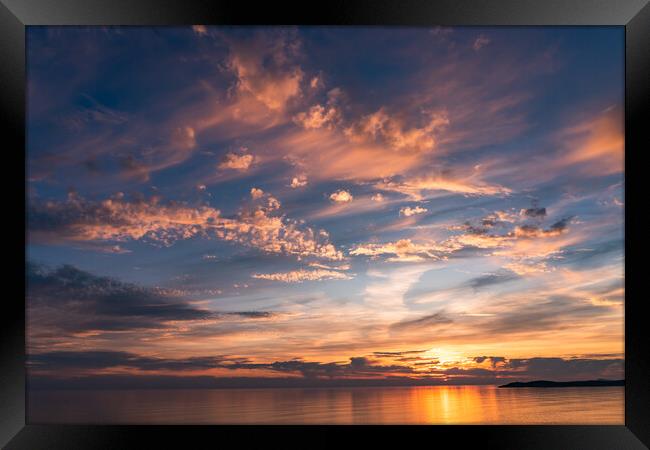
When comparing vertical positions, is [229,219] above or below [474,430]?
above

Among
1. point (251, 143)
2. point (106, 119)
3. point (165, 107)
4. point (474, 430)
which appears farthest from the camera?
point (251, 143)

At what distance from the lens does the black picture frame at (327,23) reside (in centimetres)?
278

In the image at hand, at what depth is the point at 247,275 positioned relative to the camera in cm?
555

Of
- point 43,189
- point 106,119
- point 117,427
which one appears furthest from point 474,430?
point 43,189

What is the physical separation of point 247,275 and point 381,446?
295cm

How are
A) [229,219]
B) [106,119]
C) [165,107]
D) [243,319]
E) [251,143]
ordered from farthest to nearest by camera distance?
[243,319]
[229,219]
[251,143]
[106,119]
[165,107]

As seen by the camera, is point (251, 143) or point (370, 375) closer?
point (251, 143)

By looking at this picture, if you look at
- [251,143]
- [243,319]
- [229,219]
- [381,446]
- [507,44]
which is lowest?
[381,446]

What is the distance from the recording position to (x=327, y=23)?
2.88m

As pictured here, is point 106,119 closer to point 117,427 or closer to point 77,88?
point 77,88

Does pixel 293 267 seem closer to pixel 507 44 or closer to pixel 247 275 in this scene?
pixel 247 275

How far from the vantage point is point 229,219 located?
525 cm

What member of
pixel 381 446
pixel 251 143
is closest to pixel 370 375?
pixel 251 143

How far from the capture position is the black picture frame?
2775 mm
